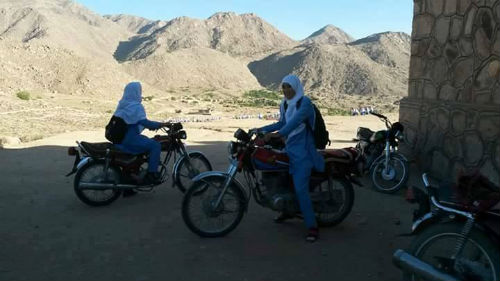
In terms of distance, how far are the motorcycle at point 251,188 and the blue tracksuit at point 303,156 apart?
134 mm

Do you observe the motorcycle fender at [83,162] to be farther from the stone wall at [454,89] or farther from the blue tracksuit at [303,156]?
the stone wall at [454,89]

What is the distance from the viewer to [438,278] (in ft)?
11.0

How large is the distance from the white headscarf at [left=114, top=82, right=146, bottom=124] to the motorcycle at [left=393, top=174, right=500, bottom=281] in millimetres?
4057

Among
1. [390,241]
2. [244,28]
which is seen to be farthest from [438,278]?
[244,28]

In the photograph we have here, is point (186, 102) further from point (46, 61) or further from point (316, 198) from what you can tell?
point (316, 198)

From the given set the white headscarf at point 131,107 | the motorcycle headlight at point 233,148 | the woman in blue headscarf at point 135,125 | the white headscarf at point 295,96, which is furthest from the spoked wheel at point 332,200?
the white headscarf at point 131,107

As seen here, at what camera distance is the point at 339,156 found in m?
5.50

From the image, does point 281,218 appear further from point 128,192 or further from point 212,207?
point 128,192

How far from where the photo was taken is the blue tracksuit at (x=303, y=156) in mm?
5117

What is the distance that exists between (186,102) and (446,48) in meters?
25.8

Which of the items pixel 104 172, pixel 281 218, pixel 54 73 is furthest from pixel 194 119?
pixel 54 73

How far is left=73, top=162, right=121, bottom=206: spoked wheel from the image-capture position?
6.52 meters

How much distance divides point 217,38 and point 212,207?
308 feet

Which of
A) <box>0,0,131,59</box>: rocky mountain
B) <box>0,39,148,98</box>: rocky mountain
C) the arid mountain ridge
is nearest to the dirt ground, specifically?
the arid mountain ridge
